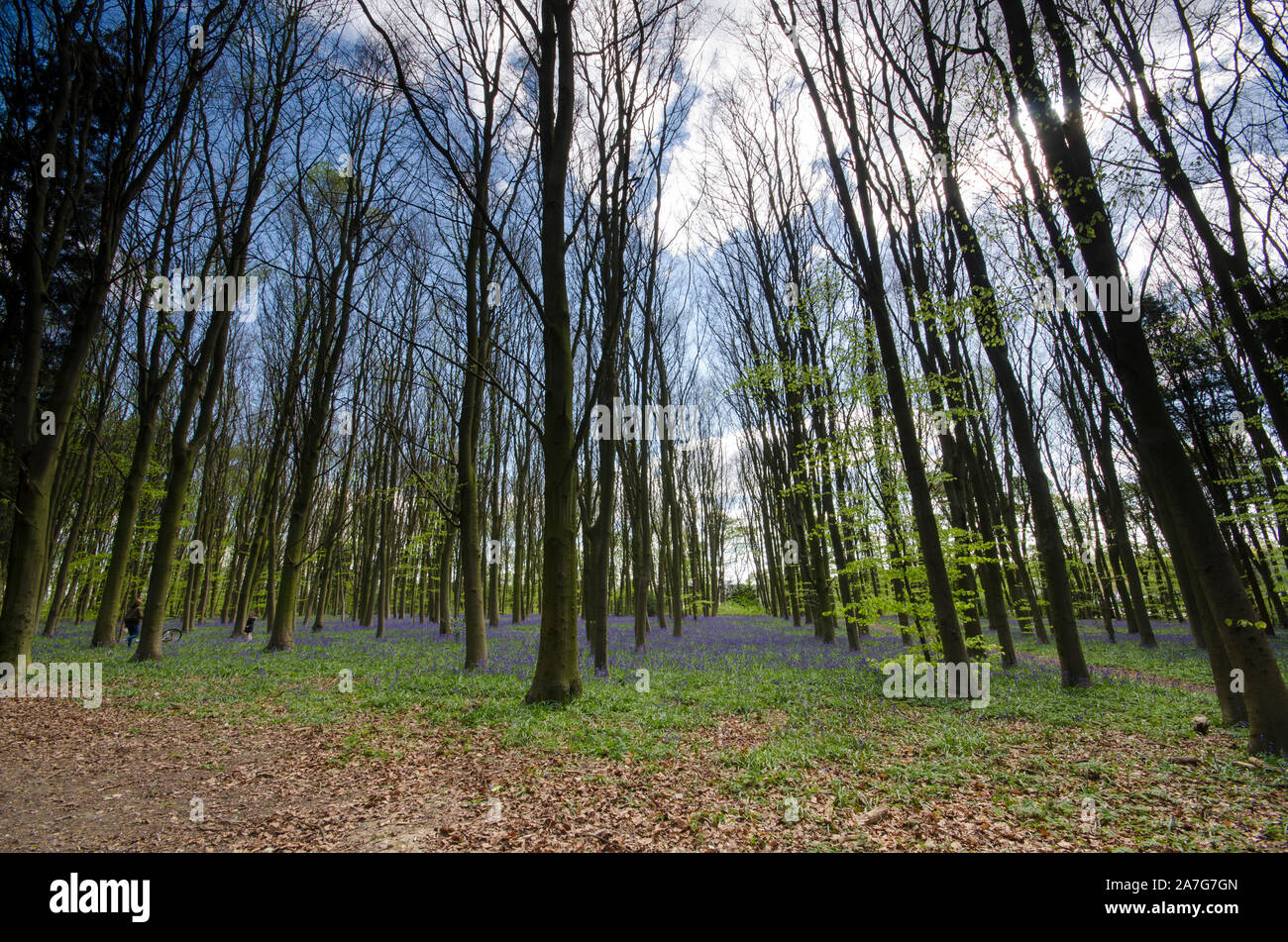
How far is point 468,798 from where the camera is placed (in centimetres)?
416

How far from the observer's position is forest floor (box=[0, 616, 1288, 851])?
353 centimetres

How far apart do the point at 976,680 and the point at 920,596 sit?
151 centimetres

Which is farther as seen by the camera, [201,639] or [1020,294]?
[201,639]

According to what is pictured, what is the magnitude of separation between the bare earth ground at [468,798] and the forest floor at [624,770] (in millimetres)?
22

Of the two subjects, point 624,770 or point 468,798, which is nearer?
point 468,798

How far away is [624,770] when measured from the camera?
15.6 ft

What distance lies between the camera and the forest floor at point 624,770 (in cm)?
353

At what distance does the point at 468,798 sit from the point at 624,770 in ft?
4.73

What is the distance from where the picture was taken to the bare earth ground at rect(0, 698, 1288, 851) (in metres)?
3.46

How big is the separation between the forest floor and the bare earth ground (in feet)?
0.07

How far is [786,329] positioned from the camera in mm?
16453
